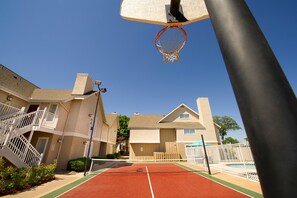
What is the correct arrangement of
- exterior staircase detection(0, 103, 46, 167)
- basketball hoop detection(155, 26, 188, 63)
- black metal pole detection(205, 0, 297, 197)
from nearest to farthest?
black metal pole detection(205, 0, 297, 197)
basketball hoop detection(155, 26, 188, 63)
exterior staircase detection(0, 103, 46, 167)

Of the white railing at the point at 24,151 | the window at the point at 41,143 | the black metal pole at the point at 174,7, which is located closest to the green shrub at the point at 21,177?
the white railing at the point at 24,151

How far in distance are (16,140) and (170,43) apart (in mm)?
14402

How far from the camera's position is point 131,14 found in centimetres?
412

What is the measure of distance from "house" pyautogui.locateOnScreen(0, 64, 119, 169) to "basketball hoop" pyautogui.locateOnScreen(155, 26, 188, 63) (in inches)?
440

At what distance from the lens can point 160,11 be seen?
3.97 metres

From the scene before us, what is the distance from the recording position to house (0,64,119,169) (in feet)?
35.8

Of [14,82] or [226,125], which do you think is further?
[226,125]

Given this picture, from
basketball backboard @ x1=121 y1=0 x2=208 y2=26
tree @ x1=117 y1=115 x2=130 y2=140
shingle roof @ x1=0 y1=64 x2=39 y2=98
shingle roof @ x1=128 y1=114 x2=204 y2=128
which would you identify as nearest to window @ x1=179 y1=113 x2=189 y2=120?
shingle roof @ x1=128 y1=114 x2=204 y2=128

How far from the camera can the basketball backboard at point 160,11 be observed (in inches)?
149

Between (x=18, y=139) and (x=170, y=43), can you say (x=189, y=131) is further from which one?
(x=18, y=139)

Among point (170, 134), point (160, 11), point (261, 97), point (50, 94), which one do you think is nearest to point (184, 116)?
point (170, 134)

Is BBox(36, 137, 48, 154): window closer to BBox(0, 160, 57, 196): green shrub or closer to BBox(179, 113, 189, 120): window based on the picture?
BBox(0, 160, 57, 196): green shrub

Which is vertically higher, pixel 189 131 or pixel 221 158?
pixel 189 131

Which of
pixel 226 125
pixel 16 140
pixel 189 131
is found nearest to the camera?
pixel 16 140
